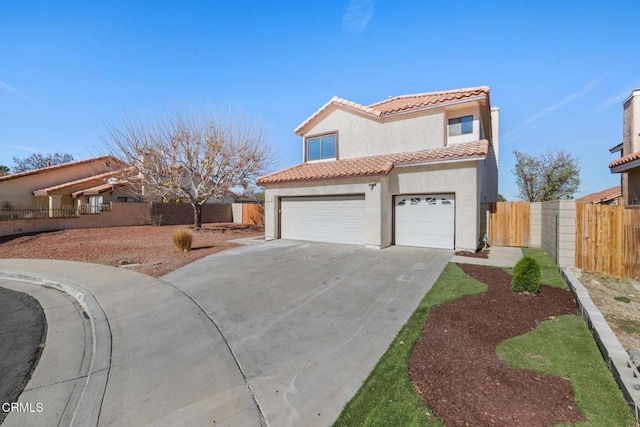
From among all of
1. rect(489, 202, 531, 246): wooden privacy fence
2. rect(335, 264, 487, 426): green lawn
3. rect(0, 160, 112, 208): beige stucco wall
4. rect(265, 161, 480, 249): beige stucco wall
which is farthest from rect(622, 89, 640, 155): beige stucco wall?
rect(0, 160, 112, 208): beige stucco wall

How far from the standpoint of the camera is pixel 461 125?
12.9 metres

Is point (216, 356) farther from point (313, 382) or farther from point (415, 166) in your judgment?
point (415, 166)

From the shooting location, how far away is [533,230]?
12.3 metres

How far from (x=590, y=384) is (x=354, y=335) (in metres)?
2.72

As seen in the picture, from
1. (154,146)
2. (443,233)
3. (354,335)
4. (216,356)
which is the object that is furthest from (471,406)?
(154,146)

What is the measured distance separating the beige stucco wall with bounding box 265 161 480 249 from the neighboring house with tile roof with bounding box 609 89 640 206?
6.50 meters

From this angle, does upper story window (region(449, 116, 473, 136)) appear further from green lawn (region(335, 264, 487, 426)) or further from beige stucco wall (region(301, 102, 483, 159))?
green lawn (region(335, 264, 487, 426))

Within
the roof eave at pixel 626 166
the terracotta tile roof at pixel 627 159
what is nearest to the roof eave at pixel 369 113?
the terracotta tile roof at pixel 627 159

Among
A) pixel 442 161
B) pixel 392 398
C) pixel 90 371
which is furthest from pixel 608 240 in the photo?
pixel 90 371

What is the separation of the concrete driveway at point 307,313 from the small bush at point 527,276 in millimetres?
1846

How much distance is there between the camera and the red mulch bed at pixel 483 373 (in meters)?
2.64

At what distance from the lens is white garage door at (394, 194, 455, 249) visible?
11367 mm

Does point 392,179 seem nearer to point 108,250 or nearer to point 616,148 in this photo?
point 108,250

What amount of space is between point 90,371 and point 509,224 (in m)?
14.6
